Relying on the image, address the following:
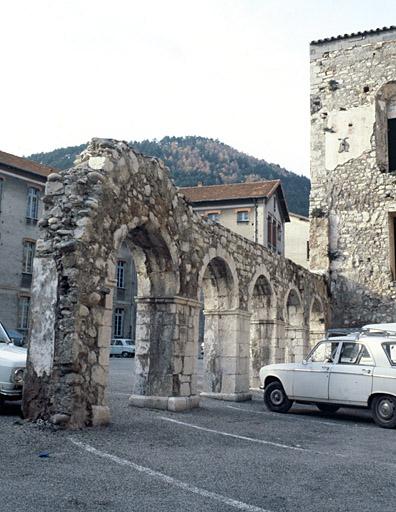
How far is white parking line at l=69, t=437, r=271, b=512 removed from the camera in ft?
14.4

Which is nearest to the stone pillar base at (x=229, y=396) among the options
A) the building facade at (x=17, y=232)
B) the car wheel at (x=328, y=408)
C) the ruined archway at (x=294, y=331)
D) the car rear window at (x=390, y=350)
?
the car wheel at (x=328, y=408)

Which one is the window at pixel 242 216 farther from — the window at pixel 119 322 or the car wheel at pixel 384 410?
the car wheel at pixel 384 410

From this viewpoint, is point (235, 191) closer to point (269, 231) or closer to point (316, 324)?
point (269, 231)

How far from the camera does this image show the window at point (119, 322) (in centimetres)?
3697

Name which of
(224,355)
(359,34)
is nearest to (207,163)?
(359,34)

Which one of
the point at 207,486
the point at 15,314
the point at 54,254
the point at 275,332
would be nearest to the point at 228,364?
the point at 275,332

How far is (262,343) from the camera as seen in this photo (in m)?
15.1

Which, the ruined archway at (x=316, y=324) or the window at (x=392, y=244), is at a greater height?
the window at (x=392, y=244)

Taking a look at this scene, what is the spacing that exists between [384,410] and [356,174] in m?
11.7

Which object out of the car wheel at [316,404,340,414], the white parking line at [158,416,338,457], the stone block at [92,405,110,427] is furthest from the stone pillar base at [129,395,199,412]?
the car wheel at [316,404,340,414]

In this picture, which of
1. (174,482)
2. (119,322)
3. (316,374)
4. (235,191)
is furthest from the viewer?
(235,191)

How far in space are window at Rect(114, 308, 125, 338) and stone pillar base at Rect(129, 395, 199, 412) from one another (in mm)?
26905

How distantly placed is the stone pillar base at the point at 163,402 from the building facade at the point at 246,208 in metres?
26.6

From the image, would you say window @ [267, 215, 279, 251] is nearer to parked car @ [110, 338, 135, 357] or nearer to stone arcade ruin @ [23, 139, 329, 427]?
parked car @ [110, 338, 135, 357]
